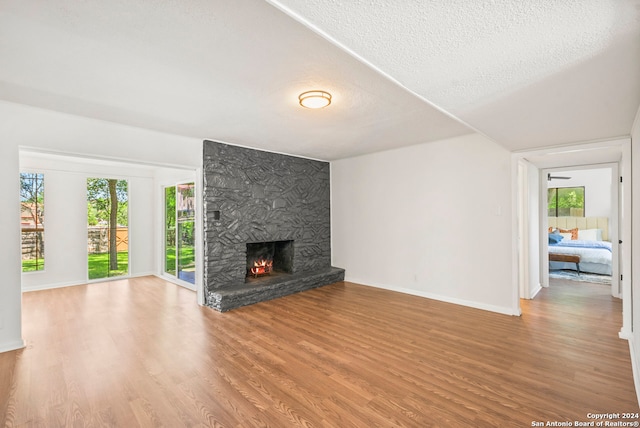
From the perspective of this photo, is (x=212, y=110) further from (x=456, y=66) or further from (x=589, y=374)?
(x=589, y=374)

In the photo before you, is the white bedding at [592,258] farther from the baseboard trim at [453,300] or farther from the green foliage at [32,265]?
the green foliage at [32,265]

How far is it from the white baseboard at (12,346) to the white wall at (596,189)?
35.0ft

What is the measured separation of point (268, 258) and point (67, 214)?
3.90 metres

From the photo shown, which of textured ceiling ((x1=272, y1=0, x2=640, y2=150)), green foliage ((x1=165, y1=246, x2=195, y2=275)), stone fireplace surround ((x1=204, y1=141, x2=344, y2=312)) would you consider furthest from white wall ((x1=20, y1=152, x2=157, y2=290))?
textured ceiling ((x1=272, y1=0, x2=640, y2=150))

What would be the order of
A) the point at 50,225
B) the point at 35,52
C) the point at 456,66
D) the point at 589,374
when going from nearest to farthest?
the point at 456,66, the point at 35,52, the point at 589,374, the point at 50,225

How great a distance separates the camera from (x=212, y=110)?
3.13 meters

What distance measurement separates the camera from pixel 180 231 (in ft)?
19.7

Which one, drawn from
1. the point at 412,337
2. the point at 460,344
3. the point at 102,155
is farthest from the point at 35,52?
the point at 460,344

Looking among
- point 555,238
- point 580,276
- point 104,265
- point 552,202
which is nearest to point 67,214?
point 104,265

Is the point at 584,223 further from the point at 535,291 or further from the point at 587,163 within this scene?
the point at 535,291

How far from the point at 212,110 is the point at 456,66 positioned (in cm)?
240

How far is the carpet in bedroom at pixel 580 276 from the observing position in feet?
18.3

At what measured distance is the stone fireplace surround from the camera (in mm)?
4436

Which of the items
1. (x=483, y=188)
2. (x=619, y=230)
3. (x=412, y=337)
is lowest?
(x=412, y=337)
